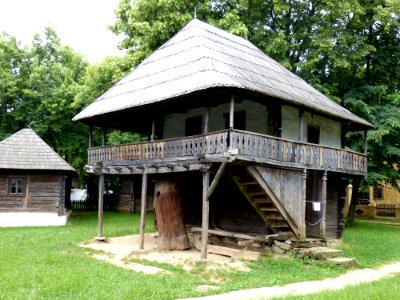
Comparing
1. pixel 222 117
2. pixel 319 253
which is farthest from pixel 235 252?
pixel 222 117

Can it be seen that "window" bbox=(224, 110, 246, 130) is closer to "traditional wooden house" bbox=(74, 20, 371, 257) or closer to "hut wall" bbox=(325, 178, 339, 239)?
"traditional wooden house" bbox=(74, 20, 371, 257)

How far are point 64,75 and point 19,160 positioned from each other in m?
11.6

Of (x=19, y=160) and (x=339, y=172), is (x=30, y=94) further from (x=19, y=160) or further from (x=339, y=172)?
(x=339, y=172)

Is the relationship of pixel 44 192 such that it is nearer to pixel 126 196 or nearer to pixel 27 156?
pixel 27 156

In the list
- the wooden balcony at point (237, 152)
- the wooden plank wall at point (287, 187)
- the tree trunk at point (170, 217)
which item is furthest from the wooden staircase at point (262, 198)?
the tree trunk at point (170, 217)

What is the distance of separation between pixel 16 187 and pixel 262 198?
1573cm

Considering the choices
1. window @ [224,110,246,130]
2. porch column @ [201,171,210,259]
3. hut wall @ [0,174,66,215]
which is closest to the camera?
porch column @ [201,171,210,259]

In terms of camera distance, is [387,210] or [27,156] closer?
[27,156]

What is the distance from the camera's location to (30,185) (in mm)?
25641

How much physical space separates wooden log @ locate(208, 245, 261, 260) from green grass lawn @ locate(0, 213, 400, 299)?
1.31 feet

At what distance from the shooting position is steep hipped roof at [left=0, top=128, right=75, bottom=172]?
2505 cm

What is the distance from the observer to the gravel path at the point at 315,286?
9.83 m

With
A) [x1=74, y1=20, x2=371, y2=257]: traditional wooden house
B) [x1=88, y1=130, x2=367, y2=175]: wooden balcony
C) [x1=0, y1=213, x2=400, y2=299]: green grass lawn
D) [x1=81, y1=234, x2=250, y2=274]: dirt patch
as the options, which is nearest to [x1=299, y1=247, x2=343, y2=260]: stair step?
[x1=0, y1=213, x2=400, y2=299]: green grass lawn

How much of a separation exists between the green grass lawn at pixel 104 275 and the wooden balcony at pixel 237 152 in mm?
2996
